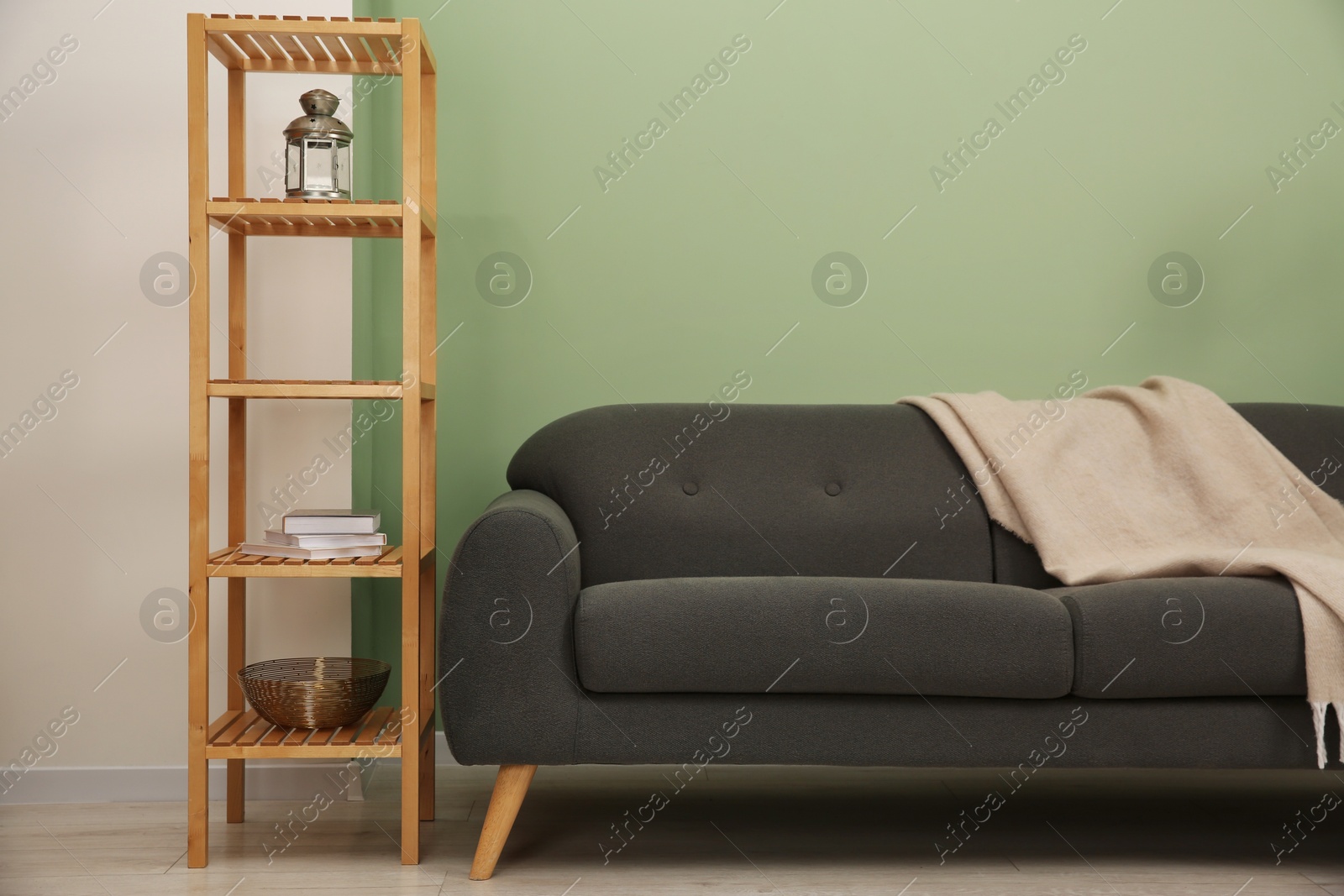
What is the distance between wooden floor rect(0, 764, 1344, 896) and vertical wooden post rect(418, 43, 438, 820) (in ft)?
0.41

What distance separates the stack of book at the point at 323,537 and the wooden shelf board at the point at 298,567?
0.08 ft

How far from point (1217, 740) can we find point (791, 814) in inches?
31.8

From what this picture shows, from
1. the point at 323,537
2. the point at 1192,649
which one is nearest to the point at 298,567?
the point at 323,537

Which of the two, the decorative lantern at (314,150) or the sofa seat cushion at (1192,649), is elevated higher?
the decorative lantern at (314,150)

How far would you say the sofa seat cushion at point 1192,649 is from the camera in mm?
1687

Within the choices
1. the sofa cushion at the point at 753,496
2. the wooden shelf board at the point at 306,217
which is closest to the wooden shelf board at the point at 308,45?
the wooden shelf board at the point at 306,217

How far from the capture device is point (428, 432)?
212cm

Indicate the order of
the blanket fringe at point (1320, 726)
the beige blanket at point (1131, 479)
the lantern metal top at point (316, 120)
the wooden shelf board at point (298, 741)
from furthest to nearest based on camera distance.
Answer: the beige blanket at point (1131, 479) < the lantern metal top at point (316, 120) < the wooden shelf board at point (298, 741) < the blanket fringe at point (1320, 726)

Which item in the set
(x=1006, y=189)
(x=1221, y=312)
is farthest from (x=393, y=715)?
→ (x=1221, y=312)

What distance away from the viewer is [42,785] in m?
2.15

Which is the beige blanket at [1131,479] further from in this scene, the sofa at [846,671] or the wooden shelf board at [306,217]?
the wooden shelf board at [306,217]

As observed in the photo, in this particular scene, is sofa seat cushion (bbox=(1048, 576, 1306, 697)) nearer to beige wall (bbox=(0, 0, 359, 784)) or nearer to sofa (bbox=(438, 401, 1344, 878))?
sofa (bbox=(438, 401, 1344, 878))

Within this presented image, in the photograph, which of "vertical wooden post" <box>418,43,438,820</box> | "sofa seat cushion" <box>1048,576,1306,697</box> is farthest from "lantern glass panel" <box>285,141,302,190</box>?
"sofa seat cushion" <box>1048,576,1306,697</box>

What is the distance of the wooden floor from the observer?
1706mm
